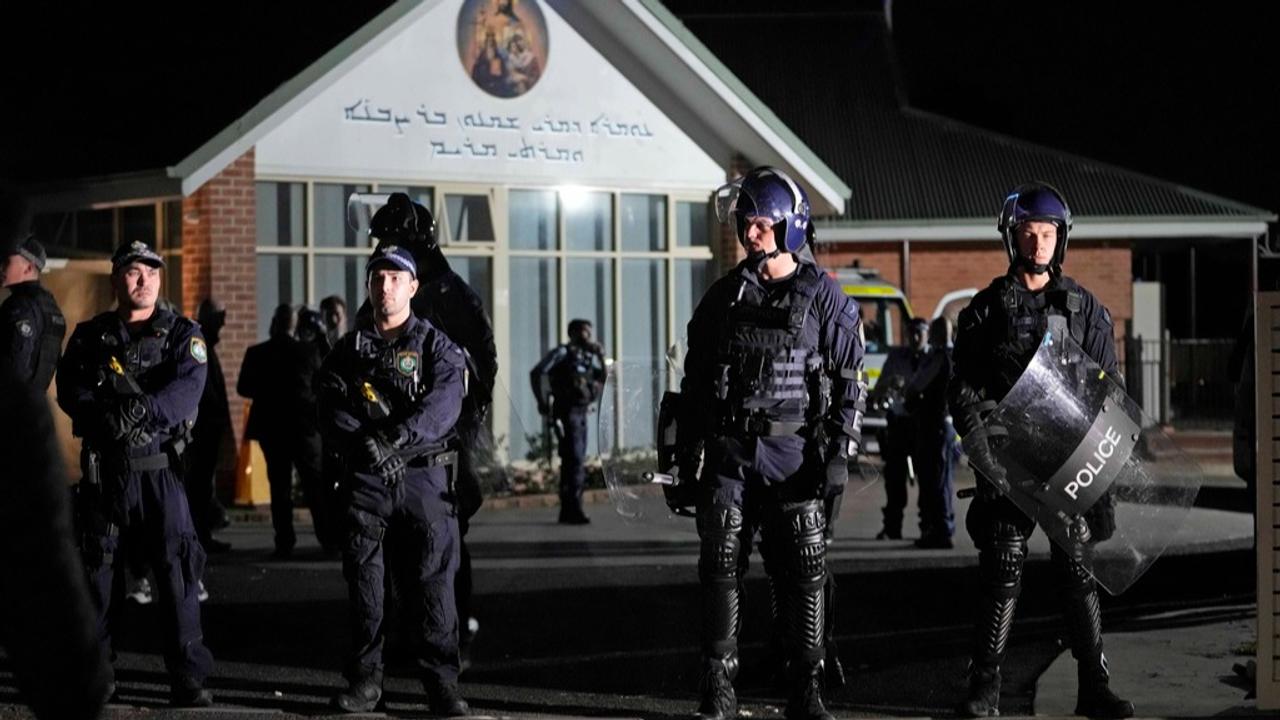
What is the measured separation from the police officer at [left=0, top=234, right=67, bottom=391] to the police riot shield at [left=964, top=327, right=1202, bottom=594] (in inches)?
164

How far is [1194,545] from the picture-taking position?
15.6 metres

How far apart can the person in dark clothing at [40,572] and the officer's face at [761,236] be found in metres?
4.83

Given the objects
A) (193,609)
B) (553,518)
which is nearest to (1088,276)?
(553,518)

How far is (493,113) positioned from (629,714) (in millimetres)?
13070

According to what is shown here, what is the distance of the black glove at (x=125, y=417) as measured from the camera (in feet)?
27.5

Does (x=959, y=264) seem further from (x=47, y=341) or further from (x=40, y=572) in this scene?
(x=40, y=572)

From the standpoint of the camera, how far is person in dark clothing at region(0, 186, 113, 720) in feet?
11.2

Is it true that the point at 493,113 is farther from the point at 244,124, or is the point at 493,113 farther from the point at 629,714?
the point at 629,714

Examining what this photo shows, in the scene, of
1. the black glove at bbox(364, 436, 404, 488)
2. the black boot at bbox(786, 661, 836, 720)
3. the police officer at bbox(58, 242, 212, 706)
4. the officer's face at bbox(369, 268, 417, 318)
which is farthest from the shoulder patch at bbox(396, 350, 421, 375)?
the black boot at bbox(786, 661, 836, 720)

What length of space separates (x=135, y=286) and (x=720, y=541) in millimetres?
2790

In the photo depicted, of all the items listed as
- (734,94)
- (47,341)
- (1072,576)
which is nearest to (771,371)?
(1072,576)

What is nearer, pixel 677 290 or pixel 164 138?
pixel 164 138

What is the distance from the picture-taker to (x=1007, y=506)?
808 cm

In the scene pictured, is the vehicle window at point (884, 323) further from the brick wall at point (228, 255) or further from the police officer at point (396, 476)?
the police officer at point (396, 476)
